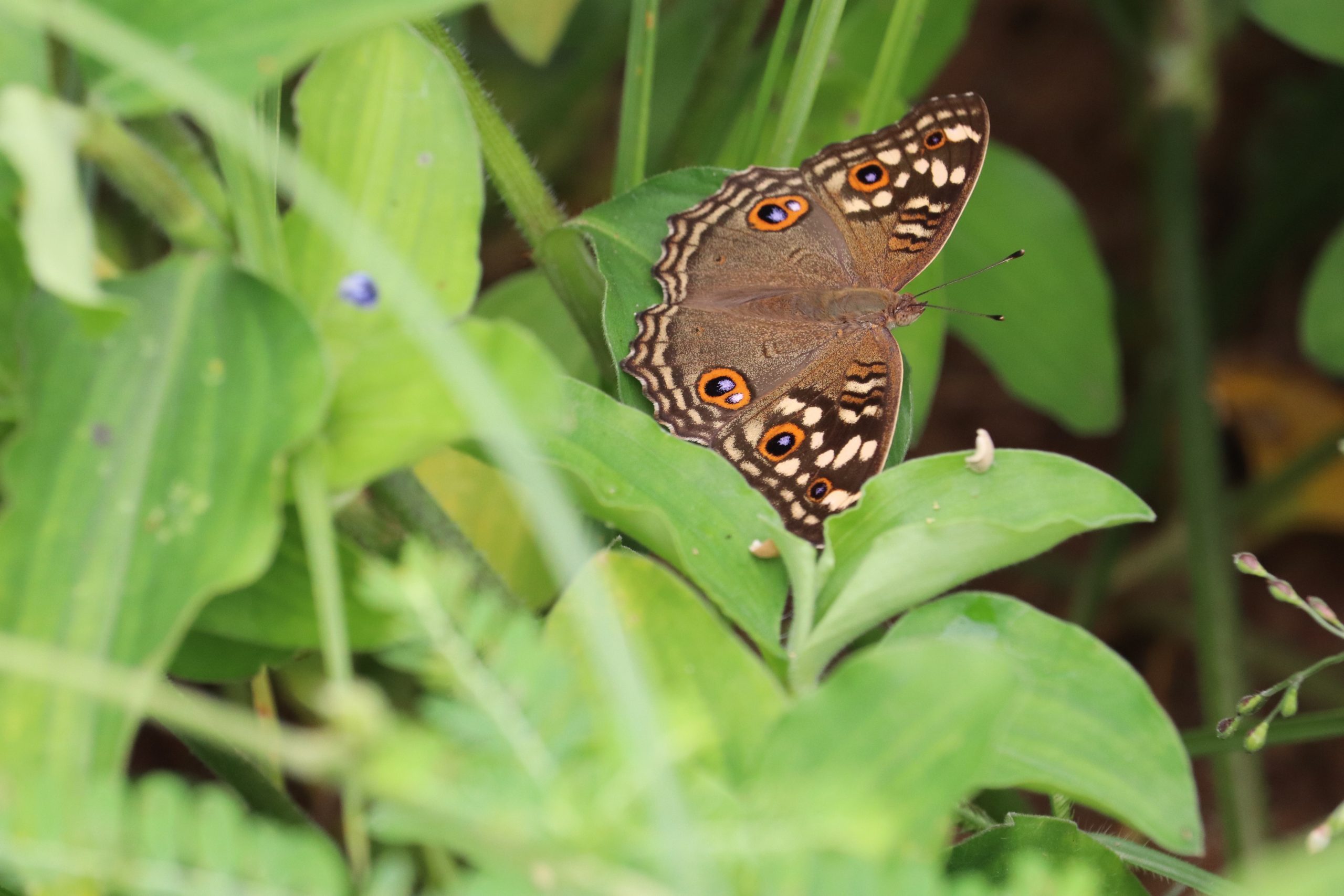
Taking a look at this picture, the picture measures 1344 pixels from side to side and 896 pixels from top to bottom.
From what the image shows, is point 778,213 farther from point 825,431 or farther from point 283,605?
point 283,605

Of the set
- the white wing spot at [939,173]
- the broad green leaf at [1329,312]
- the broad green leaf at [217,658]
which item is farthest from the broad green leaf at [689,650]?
the broad green leaf at [1329,312]

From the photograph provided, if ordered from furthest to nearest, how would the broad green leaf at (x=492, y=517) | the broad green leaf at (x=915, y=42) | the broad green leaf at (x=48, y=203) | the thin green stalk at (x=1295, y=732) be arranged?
the broad green leaf at (x=915, y=42), the broad green leaf at (x=492, y=517), the thin green stalk at (x=1295, y=732), the broad green leaf at (x=48, y=203)

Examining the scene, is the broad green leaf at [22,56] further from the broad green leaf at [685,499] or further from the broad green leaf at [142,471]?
the broad green leaf at [685,499]

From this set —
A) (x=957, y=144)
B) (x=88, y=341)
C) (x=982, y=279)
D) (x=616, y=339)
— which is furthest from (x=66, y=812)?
(x=982, y=279)

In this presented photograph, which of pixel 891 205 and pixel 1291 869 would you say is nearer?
pixel 1291 869

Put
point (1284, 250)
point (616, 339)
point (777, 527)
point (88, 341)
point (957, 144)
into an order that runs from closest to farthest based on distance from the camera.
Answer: point (88, 341), point (777, 527), point (616, 339), point (957, 144), point (1284, 250)

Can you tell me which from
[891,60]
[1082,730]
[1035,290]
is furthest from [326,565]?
[1035,290]

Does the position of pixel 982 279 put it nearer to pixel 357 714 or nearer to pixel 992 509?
pixel 992 509
